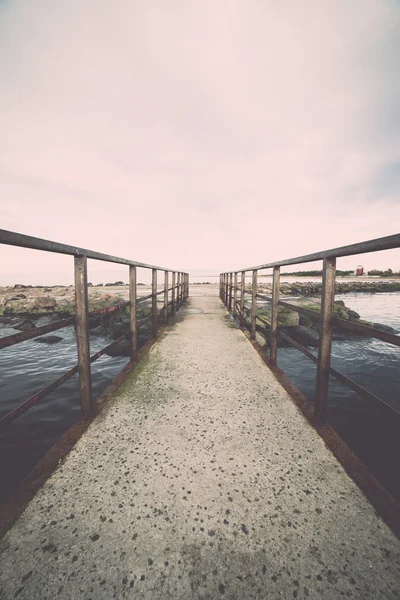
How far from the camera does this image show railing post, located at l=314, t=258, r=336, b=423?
Answer: 6.00 feet

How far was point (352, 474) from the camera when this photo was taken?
140 centimetres

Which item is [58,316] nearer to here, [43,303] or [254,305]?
[43,303]

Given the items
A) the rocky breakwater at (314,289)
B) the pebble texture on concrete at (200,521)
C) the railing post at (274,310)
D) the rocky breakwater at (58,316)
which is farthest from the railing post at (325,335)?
the rocky breakwater at (314,289)

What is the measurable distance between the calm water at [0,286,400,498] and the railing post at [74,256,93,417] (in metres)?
0.93

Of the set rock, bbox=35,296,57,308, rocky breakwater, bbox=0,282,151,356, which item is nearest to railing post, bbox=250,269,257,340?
rocky breakwater, bbox=0,282,151,356

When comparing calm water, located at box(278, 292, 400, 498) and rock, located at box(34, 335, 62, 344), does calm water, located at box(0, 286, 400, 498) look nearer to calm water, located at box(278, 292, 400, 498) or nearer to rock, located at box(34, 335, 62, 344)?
calm water, located at box(278, 292, 400, 498)

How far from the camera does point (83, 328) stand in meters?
1.93

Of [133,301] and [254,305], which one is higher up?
[133,301]

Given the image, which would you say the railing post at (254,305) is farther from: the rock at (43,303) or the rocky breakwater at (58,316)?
the rock at (43,303)

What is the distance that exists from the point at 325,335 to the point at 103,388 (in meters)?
3.45

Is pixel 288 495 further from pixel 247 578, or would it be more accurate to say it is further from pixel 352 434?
pixel 352 434

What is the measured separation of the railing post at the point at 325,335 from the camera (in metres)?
1.83

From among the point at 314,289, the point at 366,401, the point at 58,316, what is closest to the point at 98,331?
the point at 58,316

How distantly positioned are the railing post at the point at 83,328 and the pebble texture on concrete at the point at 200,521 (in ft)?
0.65
